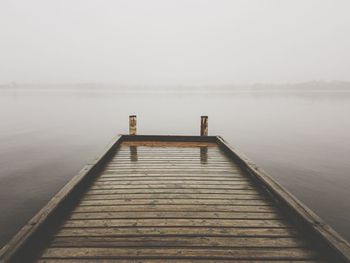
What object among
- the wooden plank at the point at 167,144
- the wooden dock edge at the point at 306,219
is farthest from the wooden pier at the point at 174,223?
the wooden plank at the point at 167,144

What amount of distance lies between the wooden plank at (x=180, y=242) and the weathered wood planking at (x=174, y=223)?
14mm

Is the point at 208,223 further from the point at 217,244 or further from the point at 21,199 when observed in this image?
the point at 21,199

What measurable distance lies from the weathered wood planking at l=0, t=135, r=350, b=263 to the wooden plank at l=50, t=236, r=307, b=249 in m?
0.01

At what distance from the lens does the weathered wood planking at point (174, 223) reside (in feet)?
11.0

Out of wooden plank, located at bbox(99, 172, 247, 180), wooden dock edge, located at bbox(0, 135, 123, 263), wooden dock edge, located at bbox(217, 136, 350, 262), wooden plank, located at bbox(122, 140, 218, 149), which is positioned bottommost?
wooden plank, located at bbox(122, 140, 218, 149)

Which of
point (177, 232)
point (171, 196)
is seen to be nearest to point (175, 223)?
point (177, 232)

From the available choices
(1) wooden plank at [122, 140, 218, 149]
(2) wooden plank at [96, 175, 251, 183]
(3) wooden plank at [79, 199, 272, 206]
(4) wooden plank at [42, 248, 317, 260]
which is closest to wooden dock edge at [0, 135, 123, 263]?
(4) wooden plank at [42, 248, 317, 260]

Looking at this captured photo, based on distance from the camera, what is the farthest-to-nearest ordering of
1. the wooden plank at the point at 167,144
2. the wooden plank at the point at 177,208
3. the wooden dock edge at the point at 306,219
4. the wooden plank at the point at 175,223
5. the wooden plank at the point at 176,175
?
the wooden plank at the point at 167,144
the wooden plank at the point at 176,175
the wooden plank at the point at 177,208
the wooden plank at the point at 175,223
the wooden dock edge at the point at 306,219

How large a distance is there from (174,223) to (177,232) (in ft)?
0.88

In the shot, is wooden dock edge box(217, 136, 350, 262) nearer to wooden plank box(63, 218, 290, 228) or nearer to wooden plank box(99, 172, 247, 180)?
wooden plank box(63, 218, 290, 228)

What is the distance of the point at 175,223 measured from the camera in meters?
4.15

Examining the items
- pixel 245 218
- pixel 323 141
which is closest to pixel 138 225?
pixel 245 218

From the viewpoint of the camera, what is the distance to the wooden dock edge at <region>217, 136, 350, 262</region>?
10.4 ft

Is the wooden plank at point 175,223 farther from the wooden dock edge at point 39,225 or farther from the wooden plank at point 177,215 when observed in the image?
the wooden dock edge at point 39,225
